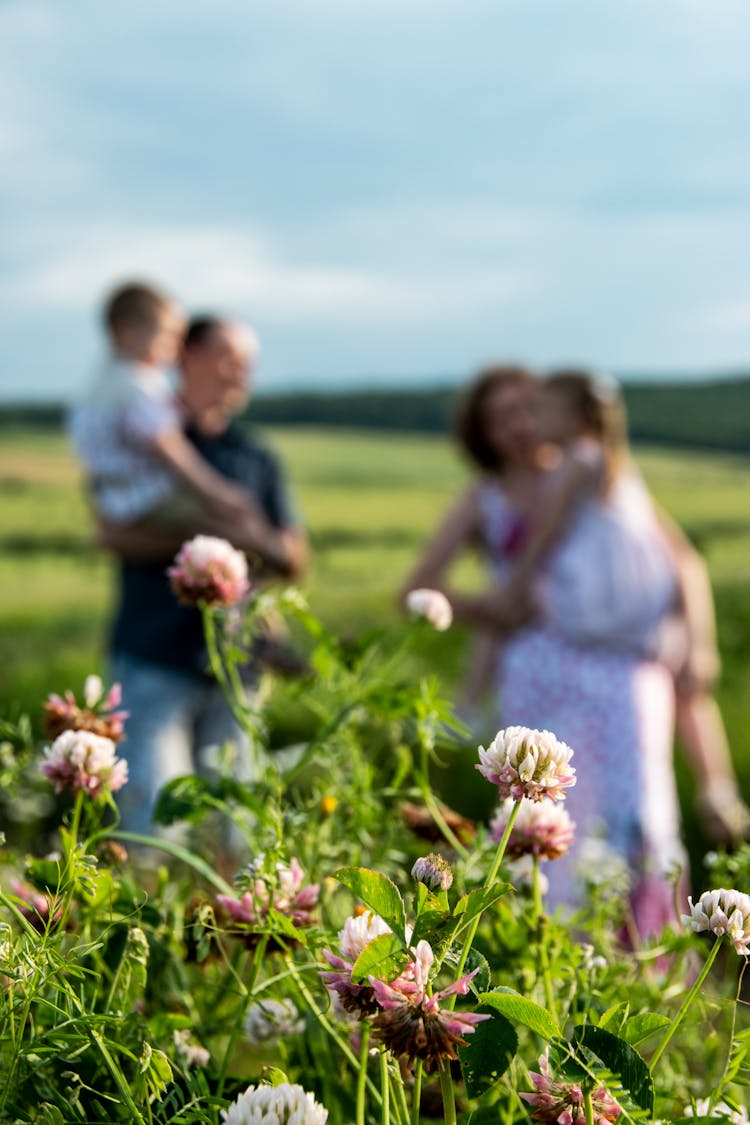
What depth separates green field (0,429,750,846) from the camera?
9.57m

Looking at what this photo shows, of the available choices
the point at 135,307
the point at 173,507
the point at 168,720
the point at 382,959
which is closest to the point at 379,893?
the point at 382,959

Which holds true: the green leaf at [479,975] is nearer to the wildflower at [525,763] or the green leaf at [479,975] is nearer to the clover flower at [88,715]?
the wildflower at [525,763]

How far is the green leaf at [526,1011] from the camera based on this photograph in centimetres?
81

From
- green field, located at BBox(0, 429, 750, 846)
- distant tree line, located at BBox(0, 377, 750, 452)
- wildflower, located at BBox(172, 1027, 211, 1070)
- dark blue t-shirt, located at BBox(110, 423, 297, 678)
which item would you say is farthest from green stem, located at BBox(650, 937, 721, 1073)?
distant tree line, located at BBox(0, 377, 750, 452)

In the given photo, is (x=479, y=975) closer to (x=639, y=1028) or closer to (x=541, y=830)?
(x=639, y=1028)

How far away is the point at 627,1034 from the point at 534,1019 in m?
0.08

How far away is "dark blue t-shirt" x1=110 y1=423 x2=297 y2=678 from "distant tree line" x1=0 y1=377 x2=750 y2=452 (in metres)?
21.0

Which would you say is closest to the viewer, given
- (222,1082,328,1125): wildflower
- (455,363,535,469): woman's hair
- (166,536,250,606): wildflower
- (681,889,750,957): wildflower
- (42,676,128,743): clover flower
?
(222,1082,328,1125): wildflower

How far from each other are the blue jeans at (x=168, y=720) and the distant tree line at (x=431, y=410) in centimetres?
2150

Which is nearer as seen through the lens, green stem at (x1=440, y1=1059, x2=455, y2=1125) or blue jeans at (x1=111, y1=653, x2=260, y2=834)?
green stem at (x1=440, y1=1059, x2=455, y2=1125)

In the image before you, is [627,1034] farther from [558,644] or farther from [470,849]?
[558,644]

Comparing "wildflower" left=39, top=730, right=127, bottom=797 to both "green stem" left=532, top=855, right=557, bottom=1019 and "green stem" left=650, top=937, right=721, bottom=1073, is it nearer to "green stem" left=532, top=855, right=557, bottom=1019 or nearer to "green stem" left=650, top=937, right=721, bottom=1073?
"green stem" left=532, top=855, right=557, bottom=1019

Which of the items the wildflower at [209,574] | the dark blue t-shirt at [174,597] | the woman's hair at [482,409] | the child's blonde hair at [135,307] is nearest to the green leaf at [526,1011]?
the wildflower at [209,574]

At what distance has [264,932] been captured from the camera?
1009mm
